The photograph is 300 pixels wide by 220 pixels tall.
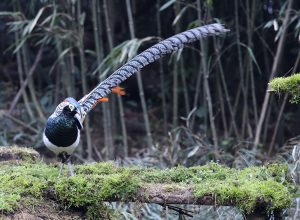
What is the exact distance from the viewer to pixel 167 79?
781 centimetres

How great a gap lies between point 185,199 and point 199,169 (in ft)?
2.00

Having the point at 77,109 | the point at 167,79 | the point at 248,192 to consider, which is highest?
the point at 77,109

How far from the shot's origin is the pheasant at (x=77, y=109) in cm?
370

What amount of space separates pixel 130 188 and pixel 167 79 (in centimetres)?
455

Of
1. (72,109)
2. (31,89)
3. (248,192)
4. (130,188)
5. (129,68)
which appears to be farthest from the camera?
(31,89)

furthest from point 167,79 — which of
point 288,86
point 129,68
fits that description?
point 288,86

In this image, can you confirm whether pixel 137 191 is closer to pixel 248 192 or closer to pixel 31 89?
pixel 248 192

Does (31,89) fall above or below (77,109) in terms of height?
below

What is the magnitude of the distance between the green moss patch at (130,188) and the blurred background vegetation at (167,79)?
195cm

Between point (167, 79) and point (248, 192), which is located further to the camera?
point (167, 79)

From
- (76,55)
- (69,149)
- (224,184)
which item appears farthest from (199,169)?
(76,55)

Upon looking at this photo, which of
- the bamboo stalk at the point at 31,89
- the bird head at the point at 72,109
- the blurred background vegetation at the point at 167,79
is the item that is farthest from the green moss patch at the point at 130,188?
the bamboo stalk at the point at 31,89

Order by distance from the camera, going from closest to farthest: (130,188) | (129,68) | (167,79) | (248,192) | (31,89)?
(248,192)
(130,188)
(129,68)
(31,89)
(167,79)

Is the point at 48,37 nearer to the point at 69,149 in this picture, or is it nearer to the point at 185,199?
the point at 69,149
